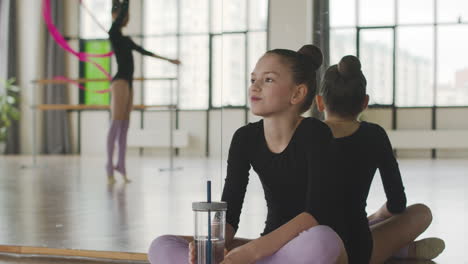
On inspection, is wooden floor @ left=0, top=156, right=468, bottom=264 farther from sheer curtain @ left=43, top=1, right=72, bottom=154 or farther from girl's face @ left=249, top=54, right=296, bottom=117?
sheer curtain @ left=43, top=1, right=72, bottom=154

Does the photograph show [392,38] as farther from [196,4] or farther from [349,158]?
[196,4]

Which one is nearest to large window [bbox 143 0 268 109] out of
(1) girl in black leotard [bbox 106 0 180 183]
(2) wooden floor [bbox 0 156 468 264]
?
(1) girl in black leotard [bbox 106 0 180 183]

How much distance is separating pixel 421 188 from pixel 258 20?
1.12 metres

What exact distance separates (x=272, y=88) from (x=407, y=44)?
2.77 ft

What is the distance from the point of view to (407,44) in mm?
2127

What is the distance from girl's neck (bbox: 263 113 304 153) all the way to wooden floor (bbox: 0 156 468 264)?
1.50 feet

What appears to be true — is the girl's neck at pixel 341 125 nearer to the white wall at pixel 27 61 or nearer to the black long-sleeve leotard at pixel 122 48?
the black long-sleeve leotard at pixel 122 48

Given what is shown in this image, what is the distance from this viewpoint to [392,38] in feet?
7.04

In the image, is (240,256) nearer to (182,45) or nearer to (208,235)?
(208,235)

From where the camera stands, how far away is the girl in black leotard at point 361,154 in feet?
5.37

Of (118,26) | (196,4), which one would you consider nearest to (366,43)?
(118,26)

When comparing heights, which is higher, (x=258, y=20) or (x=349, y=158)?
(x=258, y=20)

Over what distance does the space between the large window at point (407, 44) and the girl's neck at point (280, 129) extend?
0.42 metres

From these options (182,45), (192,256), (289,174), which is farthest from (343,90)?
(182,45)
